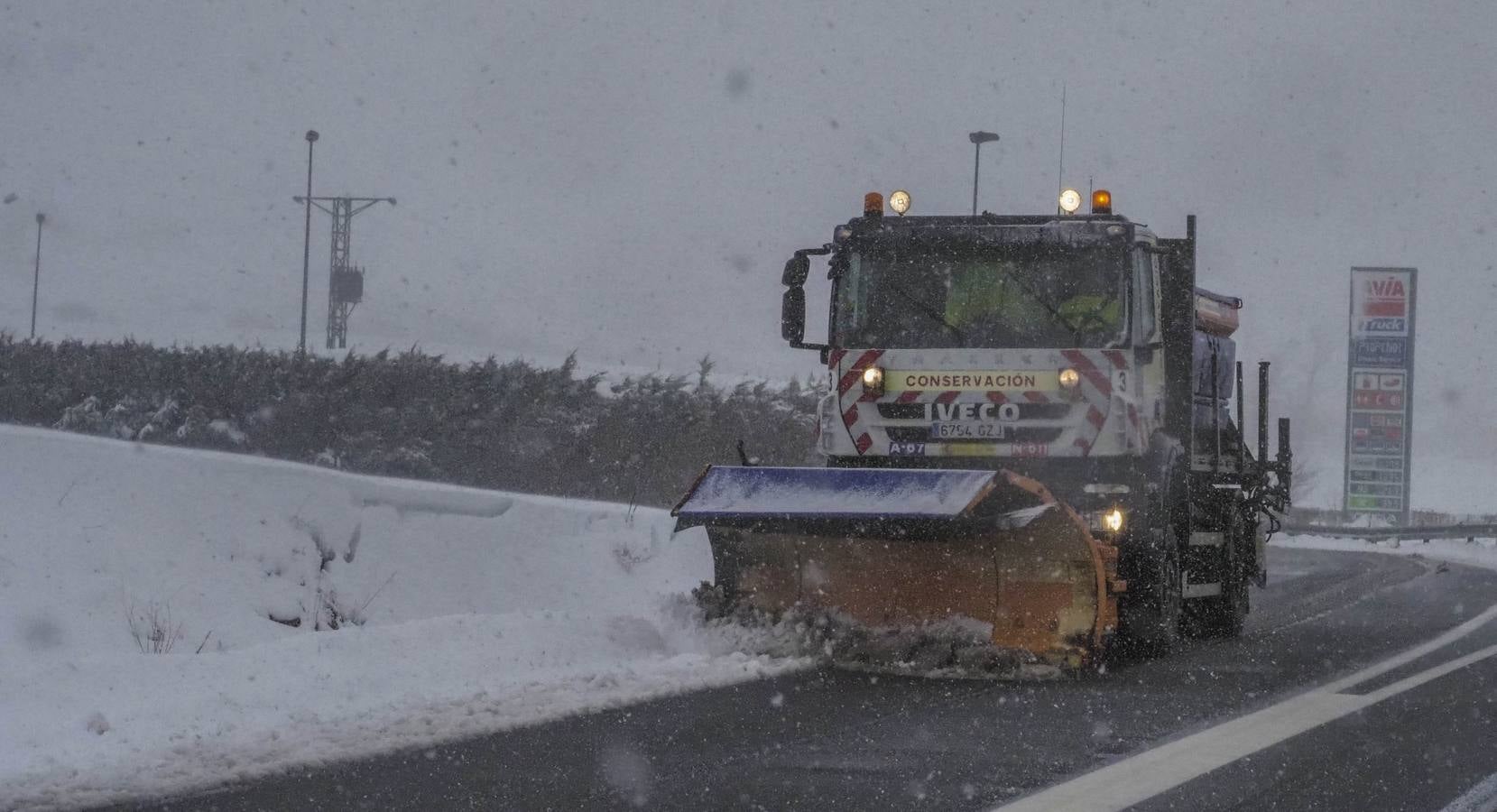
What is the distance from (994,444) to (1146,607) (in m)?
1.38

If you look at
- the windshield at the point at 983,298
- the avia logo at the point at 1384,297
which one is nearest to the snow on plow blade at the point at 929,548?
the windshield at the point at 983,298

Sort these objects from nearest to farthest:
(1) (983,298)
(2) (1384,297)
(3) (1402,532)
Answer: (1) (983,298)
(3) (1402,532)
(2) (1384,297)

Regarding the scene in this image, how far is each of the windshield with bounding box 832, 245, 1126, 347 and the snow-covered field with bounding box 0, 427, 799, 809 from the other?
2317 millimetres

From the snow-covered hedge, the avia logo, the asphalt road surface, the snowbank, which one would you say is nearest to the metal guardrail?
the snowbank

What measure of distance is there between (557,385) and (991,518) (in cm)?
1584

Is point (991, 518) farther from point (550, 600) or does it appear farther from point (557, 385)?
point (557, 385)

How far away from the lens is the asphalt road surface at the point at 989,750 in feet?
18.6

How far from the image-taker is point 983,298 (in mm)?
10883

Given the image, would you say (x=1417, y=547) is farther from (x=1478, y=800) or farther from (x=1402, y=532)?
(x=1478, y=800)

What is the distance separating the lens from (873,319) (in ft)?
36.2

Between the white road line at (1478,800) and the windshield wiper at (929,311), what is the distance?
509 cm

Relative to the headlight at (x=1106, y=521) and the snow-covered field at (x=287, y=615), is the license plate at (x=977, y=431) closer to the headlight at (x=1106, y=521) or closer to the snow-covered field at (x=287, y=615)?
the headlight at (x=1106, y=521)

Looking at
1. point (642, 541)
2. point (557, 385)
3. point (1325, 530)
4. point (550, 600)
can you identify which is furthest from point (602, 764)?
point (1325, 530)

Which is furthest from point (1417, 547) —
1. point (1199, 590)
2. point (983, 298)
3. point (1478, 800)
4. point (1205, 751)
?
point (1478, 800)
